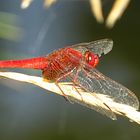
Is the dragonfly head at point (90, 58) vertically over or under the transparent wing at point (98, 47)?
under

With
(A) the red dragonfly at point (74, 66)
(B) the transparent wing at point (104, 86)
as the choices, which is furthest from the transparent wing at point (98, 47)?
(B) the transparent wing at point (104, 86)

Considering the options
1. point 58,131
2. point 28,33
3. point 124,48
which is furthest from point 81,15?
point 58,131

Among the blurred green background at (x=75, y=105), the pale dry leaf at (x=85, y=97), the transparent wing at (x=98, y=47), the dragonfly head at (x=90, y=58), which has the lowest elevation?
the pale dry leaf at (x=85, y=97)

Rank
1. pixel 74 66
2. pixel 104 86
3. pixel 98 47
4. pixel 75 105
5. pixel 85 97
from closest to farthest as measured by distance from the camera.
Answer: pixel 85 97, pixel 104 86, pixel 74 66, pixel 98 47, pixel 75 105

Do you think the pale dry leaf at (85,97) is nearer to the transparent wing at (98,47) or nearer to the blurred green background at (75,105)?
the transparent wing at (98,47)

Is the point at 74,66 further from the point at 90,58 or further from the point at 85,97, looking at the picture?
the point at 85,97

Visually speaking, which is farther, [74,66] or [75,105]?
[75,105]

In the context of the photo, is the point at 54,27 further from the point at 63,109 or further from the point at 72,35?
the point at 63,109

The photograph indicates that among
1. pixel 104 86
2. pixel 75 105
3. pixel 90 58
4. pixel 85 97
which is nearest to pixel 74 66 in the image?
pixel 90 58
